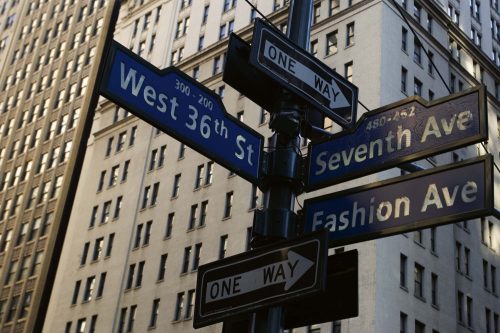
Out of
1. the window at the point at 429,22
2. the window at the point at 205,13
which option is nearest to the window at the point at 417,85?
the window at the point at 429,22

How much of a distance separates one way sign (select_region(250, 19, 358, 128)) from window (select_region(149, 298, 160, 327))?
141ft

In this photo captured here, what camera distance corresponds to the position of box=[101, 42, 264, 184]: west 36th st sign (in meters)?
6.23

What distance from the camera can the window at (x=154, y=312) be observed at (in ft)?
159

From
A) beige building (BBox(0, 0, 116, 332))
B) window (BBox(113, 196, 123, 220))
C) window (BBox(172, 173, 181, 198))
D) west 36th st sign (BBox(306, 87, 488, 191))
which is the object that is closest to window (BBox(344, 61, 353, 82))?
window (BBox(172, 173, 181, 198))

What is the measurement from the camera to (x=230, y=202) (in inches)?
1906

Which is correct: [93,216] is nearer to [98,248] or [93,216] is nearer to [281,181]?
[98,248]

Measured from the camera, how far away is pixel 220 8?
58625 mm

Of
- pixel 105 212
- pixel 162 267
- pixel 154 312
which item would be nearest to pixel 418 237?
pixel 162 267

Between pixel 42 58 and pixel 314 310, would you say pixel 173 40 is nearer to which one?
pixel 42 58

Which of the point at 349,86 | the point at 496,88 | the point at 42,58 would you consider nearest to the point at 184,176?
the point at 496,88

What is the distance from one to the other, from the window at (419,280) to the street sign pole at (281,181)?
35356mm

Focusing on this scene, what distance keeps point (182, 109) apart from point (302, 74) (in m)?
1.12

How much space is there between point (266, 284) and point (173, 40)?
57237mm

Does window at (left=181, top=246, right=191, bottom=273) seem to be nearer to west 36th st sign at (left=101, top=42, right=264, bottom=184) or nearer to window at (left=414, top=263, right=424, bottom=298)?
window at (left=414, top=263, right=424, bottom=298)
